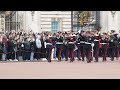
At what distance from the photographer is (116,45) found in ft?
83.5

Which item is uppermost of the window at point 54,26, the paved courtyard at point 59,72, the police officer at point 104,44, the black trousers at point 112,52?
the window at point 54,26

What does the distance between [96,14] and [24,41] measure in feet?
71.0

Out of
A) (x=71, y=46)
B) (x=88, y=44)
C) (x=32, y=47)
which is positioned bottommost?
(x=32, y=47)

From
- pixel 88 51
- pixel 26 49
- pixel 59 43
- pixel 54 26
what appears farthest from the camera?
pixel 54 26

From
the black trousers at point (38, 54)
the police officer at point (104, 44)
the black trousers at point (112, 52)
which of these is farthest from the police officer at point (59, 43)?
the black trousers at point (112, 52)

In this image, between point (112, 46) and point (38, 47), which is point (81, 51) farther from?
point (38, 47)

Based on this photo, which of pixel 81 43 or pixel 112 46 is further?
pixel 112 46

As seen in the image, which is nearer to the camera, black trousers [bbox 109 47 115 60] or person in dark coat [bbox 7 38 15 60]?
person in dark coat [bbox 7 38 15 60]

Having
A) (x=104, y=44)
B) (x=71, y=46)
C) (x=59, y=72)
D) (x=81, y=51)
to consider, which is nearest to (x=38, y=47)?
→ (x=71, y=46)

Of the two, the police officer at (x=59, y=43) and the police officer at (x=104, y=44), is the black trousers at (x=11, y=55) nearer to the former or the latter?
the police officer at (x=59, y=43)

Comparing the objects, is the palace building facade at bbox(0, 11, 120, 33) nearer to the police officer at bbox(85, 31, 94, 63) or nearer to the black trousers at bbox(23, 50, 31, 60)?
the black trousers at bbox(23, 50, 31, 60)

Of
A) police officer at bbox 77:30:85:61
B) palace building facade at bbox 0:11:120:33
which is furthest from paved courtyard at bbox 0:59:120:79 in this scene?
palace building facade at bbox 0:11:120:33
